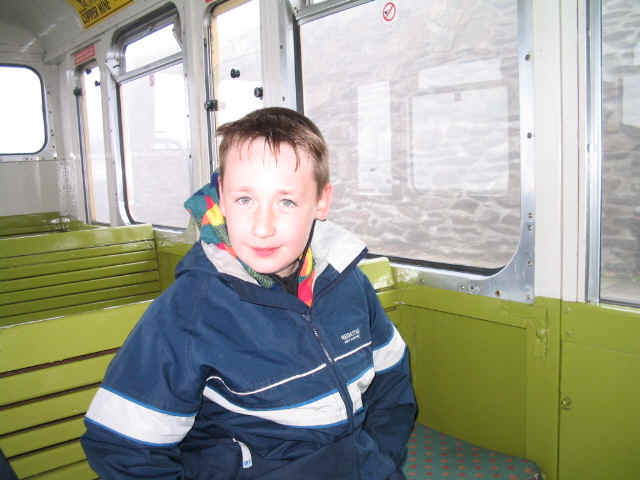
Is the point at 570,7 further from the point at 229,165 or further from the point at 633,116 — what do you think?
the point at 229,165

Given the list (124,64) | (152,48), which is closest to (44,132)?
(124,64)

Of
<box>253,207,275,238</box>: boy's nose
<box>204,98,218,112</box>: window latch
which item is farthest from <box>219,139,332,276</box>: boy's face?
<box>204,98,218,112</box>: window latch

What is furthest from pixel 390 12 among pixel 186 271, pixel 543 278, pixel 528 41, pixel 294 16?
pixel 186 271

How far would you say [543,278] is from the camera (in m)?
1.93

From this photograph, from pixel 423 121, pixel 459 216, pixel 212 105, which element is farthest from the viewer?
pixel 212 105

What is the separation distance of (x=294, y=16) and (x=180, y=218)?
2.08m

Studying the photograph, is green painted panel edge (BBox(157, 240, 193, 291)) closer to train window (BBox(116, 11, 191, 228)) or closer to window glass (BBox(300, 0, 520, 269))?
train window (BBox(116, 11, 191, 228))

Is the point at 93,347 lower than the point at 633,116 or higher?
lower

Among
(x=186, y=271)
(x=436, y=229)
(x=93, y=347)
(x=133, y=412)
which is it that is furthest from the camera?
(x=436, y=229)

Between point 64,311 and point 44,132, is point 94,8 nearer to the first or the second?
point 44,132

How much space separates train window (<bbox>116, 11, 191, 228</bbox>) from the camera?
4.07 meters

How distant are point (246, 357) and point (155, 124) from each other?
3.80 m

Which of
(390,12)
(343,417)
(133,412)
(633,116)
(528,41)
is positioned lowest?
(343,417)

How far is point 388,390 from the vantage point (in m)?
1.48
